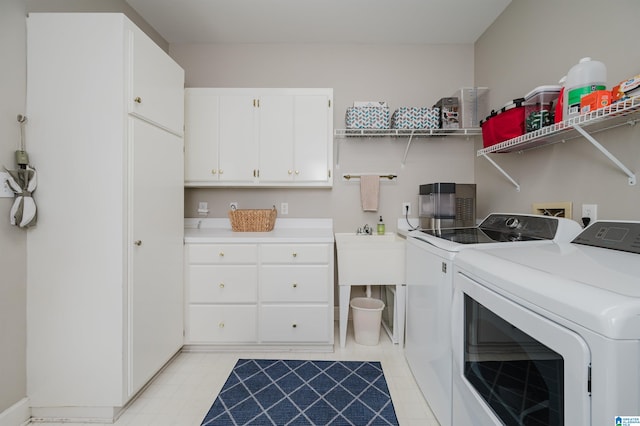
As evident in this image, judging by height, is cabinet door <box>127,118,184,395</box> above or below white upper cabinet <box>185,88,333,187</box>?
below

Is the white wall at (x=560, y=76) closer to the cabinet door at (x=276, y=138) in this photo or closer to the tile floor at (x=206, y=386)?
the tile floor at (x=206, y=386)

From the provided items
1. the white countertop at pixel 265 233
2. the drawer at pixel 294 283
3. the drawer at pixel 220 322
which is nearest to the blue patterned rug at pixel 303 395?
the drawer at pixel 220 322

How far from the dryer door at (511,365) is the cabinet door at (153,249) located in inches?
63.0

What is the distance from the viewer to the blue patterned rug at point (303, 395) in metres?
1.52

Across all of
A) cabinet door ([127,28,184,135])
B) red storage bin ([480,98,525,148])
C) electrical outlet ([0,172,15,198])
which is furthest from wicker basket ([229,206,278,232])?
red storage bin ([480,98,525,148])

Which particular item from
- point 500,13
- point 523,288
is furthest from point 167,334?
point 500,13

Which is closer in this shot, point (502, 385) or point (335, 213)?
point (502, 385)

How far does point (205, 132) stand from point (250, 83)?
67cm

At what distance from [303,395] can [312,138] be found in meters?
1.80

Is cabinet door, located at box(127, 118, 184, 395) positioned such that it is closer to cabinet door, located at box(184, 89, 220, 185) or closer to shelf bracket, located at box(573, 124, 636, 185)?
cabinet door, located at box(184, 89, 220, 185)

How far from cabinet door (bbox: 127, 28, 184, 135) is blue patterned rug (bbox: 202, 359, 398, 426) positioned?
5.48 ft

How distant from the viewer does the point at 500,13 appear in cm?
221

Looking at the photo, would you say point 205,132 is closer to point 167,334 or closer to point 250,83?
point 250,83

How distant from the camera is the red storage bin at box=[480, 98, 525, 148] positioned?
1.63 meters
